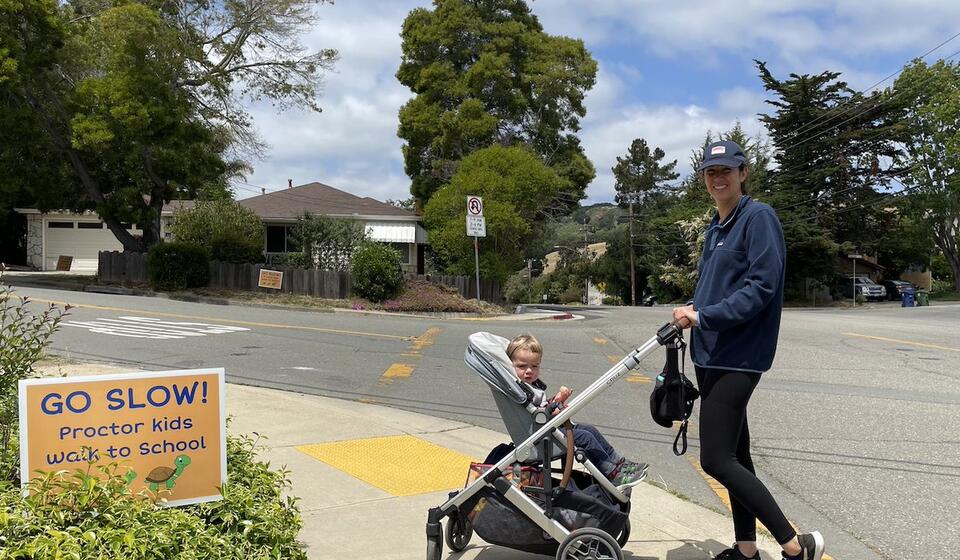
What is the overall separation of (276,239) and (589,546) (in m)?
33.7

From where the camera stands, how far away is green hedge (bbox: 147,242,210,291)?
2491cm

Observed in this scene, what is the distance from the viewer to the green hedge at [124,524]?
2912mm

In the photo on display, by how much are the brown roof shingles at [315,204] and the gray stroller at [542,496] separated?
30.2 meters

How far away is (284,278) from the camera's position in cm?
2533

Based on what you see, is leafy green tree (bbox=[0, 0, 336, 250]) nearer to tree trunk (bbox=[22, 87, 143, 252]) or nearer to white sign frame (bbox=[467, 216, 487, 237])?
tree trunk (bbox=[22, 87, 143, 252])

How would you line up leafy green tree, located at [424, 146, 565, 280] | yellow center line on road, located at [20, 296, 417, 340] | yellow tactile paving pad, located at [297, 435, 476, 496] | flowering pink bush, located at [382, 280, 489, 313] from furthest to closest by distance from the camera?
leafy green tree, located at [424, 146, 565, 280], flowering pink bush, located at [382, 280, 489, 313], yellow center line on road, located at [20, 296, 417, 340], yellow tactile paving pad, located at [297, 435, 476, 496]

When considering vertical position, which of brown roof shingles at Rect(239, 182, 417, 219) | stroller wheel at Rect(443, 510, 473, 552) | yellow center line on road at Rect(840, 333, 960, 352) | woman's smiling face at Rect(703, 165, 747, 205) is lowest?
yellow center line on road at Rect(840, 333, 960, 352)

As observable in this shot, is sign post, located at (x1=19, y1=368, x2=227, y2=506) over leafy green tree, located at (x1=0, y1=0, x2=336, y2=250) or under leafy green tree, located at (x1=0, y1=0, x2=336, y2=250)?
under

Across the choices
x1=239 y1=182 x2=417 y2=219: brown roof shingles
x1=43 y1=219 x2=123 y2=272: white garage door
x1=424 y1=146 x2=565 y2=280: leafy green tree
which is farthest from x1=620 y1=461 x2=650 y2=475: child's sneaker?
x1=43 y1=219 x2=123 y2=272: white garage door

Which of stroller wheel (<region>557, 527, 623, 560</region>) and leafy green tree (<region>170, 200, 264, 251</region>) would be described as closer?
stroller wheel (<region>557, 527, 623, 560</region>)

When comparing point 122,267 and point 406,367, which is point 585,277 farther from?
point 406,367

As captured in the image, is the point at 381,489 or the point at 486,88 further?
the point at 486,88

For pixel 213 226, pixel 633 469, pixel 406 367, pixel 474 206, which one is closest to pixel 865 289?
pixel 474 206

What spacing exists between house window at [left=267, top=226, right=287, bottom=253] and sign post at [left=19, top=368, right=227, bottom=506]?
32808mm
